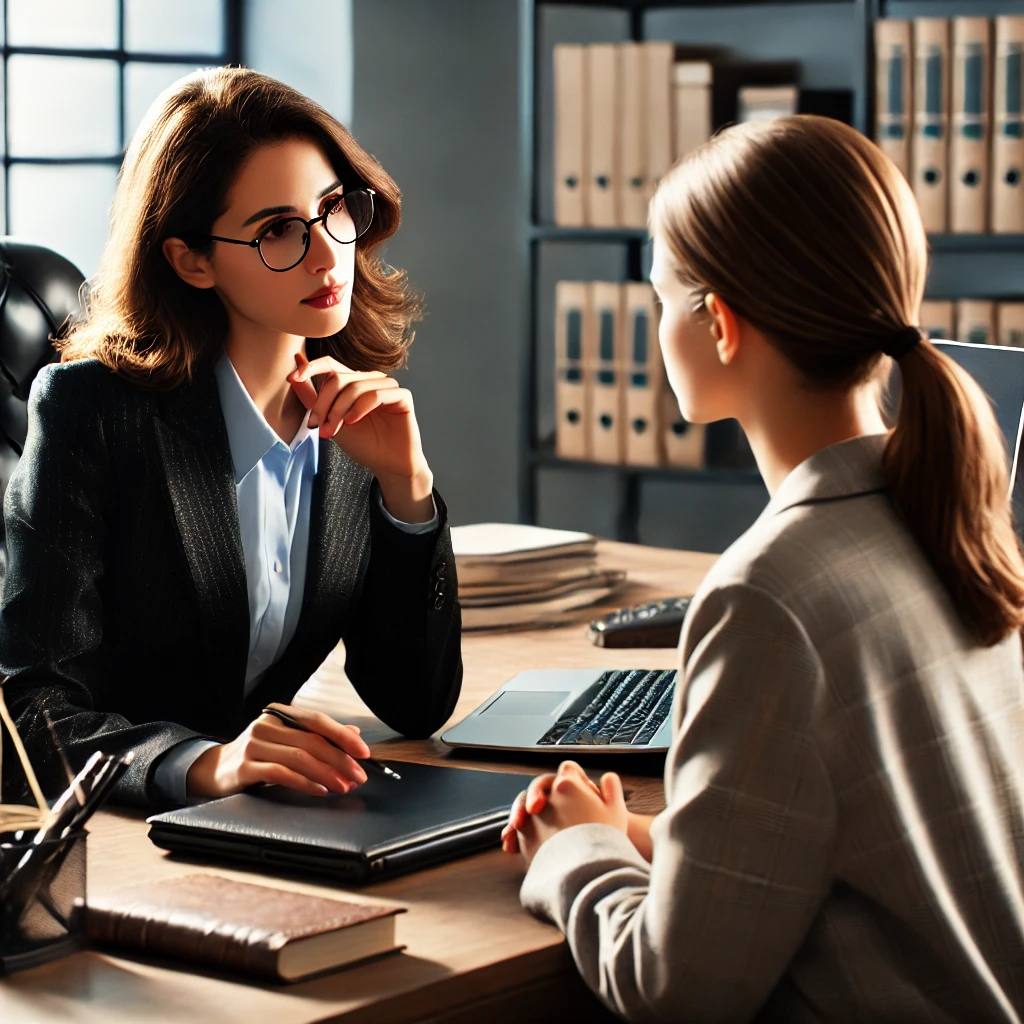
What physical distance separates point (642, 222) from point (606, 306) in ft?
0.66

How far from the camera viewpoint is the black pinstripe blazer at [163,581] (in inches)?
55.9

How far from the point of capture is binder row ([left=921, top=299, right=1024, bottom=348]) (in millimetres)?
3102

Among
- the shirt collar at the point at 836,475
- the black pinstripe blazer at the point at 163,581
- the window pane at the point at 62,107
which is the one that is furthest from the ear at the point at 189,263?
the window pane at the point at 62,107

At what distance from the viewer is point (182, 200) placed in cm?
150

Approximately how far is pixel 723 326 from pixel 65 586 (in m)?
0.72

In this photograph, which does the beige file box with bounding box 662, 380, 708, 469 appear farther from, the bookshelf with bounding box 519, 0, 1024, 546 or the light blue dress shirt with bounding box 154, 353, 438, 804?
the light blue dress shirt with bounding box 154, 353, 438, 804

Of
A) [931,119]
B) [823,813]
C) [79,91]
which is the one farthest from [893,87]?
[823,813]

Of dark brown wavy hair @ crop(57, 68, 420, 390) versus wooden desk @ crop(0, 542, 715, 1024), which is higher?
dark brown wavy hair @ crop(57, 68, 420, 390)

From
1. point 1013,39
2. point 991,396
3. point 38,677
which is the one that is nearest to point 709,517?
point 1013,39

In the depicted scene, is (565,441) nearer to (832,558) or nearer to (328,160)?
(328,160)

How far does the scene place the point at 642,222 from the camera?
3.34 m

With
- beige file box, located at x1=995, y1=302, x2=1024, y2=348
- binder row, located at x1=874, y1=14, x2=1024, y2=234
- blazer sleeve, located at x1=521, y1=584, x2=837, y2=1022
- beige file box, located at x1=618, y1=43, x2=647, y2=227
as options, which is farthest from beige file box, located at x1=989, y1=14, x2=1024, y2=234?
blazer sleeve, located at x1=521, y1=584, x2=837, y2=1022

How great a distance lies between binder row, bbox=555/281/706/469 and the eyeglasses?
187cm

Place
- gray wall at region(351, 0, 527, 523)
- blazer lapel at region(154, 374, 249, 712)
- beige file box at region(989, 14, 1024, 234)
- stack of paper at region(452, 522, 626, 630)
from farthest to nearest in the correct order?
gray wall at region(351, 0, 527, 523), beige file box at region(989, 14, 1024, 234), stack of paper at region(452, 522, 626, 630), blazer lapel at region(154, 374, 249, 712)
